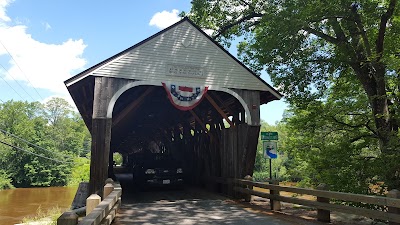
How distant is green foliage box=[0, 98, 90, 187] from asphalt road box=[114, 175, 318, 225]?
34.1 metres

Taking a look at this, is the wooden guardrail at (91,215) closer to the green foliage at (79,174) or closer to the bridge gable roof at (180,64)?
the bridge gable roof at (180,64)

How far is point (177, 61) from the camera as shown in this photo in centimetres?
1109

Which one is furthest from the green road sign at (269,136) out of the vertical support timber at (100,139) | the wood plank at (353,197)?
the vertical support timber at (100,139)

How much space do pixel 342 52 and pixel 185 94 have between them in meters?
5.48

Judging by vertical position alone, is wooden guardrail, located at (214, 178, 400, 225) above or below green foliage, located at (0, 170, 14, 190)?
above

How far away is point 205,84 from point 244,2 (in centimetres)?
618

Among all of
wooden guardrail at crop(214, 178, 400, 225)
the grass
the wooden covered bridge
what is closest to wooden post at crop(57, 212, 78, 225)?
the wooden covered bridge

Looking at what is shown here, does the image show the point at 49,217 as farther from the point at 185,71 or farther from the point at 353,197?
the point at 353,197

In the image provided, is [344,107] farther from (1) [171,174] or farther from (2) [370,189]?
(1) [171,174]

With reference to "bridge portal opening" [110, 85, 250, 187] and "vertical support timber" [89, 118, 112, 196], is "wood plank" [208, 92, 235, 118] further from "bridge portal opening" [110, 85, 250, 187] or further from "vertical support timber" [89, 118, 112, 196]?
"vertical support timber" [89, 118, 112, 196]

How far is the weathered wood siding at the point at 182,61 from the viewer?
34.3 feet

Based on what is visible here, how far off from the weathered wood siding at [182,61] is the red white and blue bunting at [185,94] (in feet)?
0.70

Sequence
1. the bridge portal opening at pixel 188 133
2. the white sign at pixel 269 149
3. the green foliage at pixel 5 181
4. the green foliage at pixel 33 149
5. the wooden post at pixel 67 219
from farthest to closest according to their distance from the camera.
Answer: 1. the green foliage at pixel 33 149
2. the green foliage at pixel 5 181
3. the bridge portal opening at pixel 188 133
4. the white sign at pixel 269 149
5. the wooden post at pixel 67 219

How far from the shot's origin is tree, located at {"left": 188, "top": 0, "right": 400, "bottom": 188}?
10109mm
